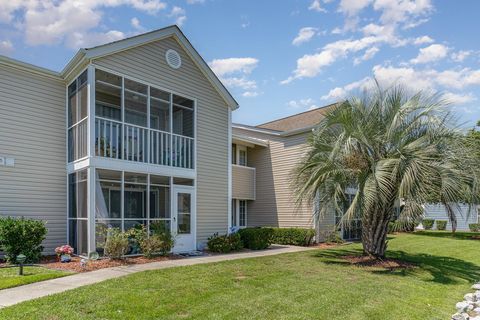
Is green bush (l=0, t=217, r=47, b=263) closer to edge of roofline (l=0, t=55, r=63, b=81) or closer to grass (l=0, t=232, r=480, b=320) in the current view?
grass (l=0, t=232, r=480, b=320)

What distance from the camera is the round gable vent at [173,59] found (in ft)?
44.0

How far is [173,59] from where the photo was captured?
13.6m

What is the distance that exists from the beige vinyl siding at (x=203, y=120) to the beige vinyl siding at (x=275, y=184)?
4.13 meters

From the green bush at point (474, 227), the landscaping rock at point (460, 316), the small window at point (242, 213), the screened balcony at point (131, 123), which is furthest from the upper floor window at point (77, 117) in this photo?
the green bush at point (474, 227)

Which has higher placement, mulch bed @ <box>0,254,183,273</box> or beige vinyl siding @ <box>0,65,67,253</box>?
beige vinyl siding @ <box>0,65,67,253</box>

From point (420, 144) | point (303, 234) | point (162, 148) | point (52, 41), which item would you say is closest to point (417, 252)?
point (303, 234)

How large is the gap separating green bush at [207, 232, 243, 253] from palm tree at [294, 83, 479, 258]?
3383mm

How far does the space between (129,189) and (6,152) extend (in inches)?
146

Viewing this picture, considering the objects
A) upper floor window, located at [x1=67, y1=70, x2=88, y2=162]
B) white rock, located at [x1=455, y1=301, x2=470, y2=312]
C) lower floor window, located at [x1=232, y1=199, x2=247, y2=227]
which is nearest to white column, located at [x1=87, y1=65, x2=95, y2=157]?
upper floor window, located at [x1=67, y1=70, x2=88, y2=162]

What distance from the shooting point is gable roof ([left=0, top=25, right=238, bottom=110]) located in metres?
11.0

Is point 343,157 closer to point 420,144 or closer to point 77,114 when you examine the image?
point 420,144

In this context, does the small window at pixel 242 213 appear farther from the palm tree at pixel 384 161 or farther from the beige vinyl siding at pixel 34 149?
the beige vinyl siding at pixel 34 149

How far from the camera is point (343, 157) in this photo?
35.8 feet

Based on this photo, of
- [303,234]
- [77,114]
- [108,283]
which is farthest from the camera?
[303,234]
